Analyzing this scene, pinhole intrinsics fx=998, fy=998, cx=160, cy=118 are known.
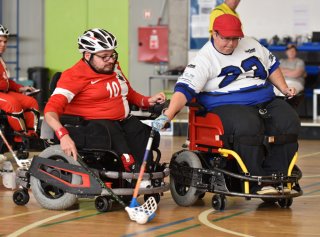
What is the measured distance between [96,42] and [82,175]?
853 millimetres

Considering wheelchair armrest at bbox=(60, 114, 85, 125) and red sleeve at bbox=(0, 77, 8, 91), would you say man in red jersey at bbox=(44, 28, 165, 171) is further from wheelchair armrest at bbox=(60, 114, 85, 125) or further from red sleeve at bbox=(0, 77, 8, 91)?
red sleeve at bbox=(0, 77, 8, 91)

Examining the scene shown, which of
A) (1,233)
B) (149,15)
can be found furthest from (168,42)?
(1,233)

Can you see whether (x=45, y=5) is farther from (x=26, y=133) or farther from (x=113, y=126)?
(x=113, y=126)

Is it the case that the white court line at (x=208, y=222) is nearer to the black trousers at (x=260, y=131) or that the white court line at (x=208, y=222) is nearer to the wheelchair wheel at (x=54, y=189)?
the black trousers at (x=260, y=131)

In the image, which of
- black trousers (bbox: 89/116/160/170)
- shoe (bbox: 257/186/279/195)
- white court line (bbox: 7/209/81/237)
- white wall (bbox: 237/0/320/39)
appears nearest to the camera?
white court line (bbox: 7/209/81/237)

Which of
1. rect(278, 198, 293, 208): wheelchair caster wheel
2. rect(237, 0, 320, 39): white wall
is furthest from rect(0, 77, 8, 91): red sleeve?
rect(237, 0, 320, 39): white wall

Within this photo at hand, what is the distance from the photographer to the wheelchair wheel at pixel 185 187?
6180 millimetres

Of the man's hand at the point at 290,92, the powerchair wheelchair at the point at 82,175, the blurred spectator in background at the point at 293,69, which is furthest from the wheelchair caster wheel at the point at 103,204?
Result: the blurred spectator in background at the point at 293,69

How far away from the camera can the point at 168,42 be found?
14.8 metres

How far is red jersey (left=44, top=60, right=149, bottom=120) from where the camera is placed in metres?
6.10

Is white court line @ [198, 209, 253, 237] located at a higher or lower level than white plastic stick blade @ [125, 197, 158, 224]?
lower

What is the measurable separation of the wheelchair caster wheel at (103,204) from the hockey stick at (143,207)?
213 mm

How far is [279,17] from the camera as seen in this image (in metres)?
13.9

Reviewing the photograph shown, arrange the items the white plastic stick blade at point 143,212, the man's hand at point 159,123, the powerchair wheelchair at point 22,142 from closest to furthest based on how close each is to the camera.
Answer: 1. the white plastic stick blade at point 143,212
2. the man's hand at point 159,123
3. the powerchair wheelchair at point 22,142
